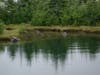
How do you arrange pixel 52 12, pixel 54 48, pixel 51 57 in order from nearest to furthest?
1. pixel 51 57
2. pixel 54 48
3. pixel 52 12

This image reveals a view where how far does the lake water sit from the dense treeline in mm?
9155

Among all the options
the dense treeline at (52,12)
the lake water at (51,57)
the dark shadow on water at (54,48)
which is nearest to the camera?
the lake water at (51,57)

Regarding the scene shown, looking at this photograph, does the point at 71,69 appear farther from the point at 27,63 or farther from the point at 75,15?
the point at 75,15

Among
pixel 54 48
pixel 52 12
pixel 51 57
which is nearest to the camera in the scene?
pixel 51 57

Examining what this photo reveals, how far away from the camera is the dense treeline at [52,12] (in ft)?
142

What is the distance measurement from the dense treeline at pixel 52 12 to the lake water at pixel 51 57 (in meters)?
9.16

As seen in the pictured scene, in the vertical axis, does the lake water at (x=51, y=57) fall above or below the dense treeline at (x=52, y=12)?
below

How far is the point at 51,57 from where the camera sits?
24984 mm

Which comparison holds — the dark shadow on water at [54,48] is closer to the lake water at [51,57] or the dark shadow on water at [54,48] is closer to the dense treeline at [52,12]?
the lake water at [51,57]

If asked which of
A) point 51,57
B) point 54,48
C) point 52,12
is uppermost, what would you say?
point 52,12

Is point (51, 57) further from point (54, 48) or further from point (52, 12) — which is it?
point (52, 12)

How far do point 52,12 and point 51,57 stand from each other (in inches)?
785

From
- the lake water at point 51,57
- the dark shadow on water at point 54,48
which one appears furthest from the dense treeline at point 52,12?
the lake water at point 51,57

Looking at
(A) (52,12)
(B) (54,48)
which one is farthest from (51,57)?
(A) (52,12)
